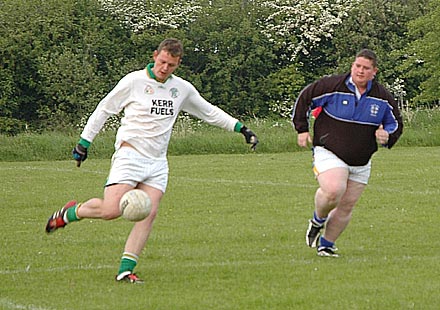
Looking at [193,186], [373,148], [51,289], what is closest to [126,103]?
[51,289]

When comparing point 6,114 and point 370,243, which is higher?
point 370,243

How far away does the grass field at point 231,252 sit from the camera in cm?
835

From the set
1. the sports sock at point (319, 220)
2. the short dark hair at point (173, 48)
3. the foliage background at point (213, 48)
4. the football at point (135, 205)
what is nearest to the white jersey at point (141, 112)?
the short dark hair at point (173, 48)

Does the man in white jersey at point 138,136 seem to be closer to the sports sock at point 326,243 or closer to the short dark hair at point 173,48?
the short dark hair at point 173,48

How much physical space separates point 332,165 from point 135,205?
238cm

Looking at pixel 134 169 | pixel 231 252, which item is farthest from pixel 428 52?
pixel 134 169

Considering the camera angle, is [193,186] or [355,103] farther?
[193,186]

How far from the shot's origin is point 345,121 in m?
10.2

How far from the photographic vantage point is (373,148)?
33.7 feet

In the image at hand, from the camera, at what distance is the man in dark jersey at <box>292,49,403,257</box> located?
33.2ft

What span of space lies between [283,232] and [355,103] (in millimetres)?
3098

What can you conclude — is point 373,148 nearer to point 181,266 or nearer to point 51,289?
point 181,266

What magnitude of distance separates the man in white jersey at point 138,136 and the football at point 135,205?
19 cm

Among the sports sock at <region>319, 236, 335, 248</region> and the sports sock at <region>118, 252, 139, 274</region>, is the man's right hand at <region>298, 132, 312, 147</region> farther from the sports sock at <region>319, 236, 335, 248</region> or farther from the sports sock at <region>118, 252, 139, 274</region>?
the sports sock at <region>118, 252, 139, 274</region>
